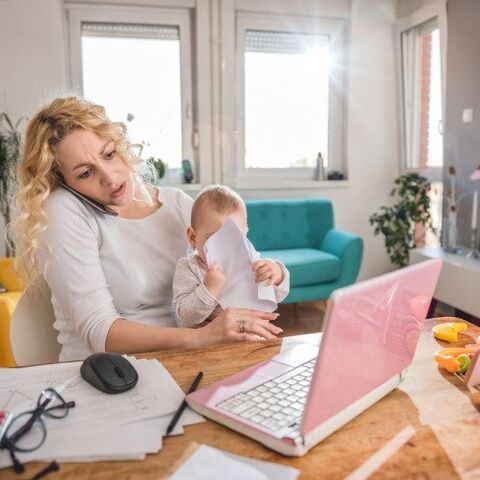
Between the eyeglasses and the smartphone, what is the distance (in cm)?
65

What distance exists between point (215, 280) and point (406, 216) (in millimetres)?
3265

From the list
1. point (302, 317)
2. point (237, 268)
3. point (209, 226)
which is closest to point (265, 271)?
point (237, 268)

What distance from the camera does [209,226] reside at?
1192mm

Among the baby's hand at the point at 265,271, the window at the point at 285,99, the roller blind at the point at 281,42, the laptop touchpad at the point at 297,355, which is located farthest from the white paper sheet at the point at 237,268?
the roller blind at the point at 281,42

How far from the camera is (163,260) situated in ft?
4.43

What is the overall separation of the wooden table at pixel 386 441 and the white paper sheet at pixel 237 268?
26 centimetres

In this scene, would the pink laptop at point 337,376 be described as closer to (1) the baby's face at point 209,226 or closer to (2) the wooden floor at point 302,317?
(1) the baby's face at point 209,226

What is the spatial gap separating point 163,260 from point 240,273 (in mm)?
332

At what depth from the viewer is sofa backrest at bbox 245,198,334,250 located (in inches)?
155

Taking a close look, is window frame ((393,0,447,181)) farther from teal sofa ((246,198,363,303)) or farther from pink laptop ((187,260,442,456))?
pink laptop ((187,260,442,456))

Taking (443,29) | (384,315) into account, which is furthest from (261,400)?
(443,29)

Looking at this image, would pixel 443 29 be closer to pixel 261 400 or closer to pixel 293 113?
pixel 293 113

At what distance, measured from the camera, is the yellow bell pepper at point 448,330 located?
104 centimetres

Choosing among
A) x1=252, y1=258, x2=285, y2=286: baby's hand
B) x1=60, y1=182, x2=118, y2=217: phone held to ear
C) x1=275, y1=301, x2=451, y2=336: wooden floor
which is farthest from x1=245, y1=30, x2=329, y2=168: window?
x1=252, y1=258, x2=285, y2=286: baby's hand
